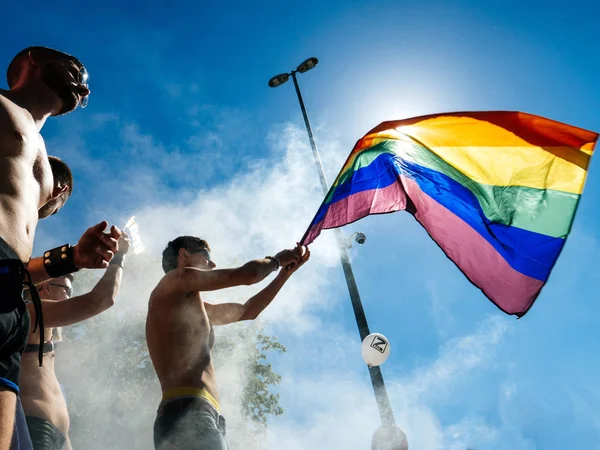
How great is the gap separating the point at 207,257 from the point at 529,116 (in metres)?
3.41

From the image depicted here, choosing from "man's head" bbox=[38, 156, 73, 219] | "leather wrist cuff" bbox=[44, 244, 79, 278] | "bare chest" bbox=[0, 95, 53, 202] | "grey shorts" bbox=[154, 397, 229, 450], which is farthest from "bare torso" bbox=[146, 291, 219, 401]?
"bare chest" bbox=[0, 95, 53, 202]

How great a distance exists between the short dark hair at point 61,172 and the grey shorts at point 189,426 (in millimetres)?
1480

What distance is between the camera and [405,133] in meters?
4.55

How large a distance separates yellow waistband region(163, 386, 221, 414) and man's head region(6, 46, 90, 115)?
183cm

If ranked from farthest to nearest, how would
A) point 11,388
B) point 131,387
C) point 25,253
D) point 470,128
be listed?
point 131,387 → point 470,128 → point 25,253 → point 11,388

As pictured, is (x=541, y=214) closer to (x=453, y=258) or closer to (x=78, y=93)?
(x=453, y=258)

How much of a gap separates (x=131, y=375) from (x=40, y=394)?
13954 millimetres

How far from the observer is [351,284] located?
244 inches

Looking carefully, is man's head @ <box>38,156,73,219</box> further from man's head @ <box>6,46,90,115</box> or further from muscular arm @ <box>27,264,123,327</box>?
muscular arm @ <box>27,264,123,327</box>

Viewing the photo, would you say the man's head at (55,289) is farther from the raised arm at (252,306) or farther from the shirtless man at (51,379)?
the raised arm at (252,306)

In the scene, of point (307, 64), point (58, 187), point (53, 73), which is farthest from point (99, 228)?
point (307, 64)

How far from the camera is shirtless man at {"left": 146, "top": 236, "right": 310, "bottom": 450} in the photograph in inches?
96.3

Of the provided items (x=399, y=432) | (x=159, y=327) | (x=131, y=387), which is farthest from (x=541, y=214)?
(x=131, y=387)

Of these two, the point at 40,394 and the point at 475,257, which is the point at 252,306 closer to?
the point at 40,394
